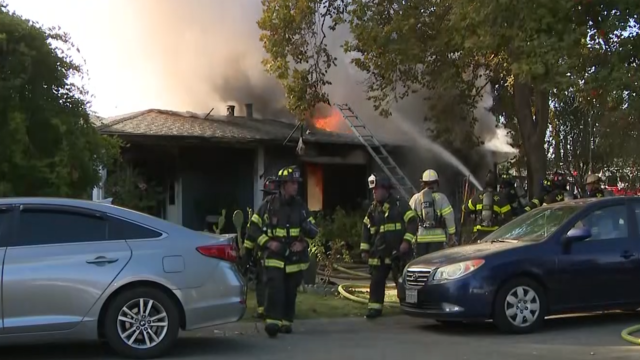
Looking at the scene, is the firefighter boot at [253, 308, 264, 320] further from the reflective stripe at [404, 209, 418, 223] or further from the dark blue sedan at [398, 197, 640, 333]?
Answer: the reflective stripe at [404, 209, 418, 223]

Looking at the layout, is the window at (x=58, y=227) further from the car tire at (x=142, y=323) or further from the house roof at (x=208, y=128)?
the house roof at (x=208, y=128)

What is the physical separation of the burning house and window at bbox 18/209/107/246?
9043mm

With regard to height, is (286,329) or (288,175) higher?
(288,175)

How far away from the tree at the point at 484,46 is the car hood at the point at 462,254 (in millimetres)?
3305

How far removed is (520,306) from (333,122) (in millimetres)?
12406

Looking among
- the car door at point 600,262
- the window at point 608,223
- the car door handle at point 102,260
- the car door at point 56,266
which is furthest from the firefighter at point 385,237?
the car door handle at point 102,260

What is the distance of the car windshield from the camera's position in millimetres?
8281

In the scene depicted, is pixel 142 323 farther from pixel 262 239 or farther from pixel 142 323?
pixel 262 239

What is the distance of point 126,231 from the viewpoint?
6668 mm

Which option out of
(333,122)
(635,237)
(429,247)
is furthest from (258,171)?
(635,237)

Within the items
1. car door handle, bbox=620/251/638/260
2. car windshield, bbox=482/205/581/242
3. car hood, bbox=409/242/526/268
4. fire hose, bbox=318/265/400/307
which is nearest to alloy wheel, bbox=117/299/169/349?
car hood, bbox=409/242/526/268

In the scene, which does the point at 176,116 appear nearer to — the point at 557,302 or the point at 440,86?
the point at 440,86

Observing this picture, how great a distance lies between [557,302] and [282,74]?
8.47 m

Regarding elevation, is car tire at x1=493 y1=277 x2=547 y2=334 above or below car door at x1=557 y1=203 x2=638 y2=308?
below
